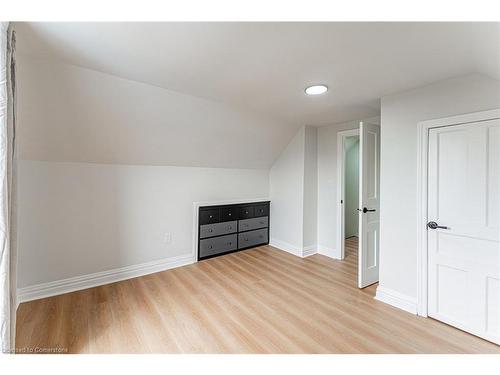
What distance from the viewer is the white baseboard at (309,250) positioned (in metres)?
3.65

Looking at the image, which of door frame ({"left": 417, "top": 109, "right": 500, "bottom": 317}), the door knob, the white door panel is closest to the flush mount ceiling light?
door frame ({"left": 417, "top": 109, "right": 500, "bottom": 317})

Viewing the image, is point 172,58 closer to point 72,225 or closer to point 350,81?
point 350,81

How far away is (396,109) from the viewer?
87.8 inches

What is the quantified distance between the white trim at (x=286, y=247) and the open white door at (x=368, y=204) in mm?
1107

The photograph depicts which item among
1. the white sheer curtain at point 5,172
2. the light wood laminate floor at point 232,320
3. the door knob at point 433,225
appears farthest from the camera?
the door knob at point 433,225

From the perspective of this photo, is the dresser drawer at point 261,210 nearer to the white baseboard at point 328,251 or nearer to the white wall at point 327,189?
the white wall at point 327,189

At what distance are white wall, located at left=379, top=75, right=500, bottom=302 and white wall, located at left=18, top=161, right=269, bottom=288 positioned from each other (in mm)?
2410

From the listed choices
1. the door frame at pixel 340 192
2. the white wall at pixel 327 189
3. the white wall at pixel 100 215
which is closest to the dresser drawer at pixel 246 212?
the white wall at pixel 100 215

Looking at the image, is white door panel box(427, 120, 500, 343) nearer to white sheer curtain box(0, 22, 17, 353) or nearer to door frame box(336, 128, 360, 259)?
door frame box(336, 128, 360, 259)

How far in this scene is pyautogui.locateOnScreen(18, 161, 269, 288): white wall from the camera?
2299mm

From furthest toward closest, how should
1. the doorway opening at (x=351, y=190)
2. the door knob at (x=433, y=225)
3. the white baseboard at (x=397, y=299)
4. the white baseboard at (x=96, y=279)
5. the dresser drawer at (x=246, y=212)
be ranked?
1. the doorway opening at (x=351, y=190)
2. the dresser drawer at (x=246, y=212)
3. the white baseboard at (x=96, y=279)
4. the white baseboard at (x=397, y=299)
5. the door knob at (x=433, y=225)

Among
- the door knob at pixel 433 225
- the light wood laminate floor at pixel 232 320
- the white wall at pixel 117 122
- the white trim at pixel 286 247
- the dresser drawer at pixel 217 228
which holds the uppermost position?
the white wall at pixel 117 122

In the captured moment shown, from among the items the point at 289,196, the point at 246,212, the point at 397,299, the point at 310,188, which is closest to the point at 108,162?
the point at 246,212

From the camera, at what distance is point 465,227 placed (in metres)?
1.87
